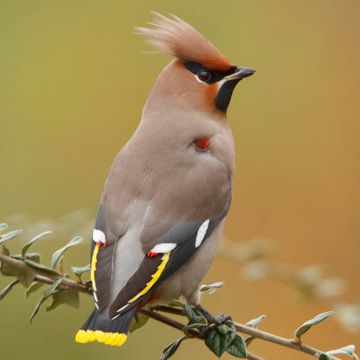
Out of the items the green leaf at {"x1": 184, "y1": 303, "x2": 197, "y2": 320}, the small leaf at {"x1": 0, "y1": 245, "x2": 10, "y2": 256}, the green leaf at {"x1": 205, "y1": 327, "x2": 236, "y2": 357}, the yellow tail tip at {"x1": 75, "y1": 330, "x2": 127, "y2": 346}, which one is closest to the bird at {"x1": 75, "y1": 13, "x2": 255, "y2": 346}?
the yellow tail tip at {"x1": 75, "y1": 330, "x2": 127, "y2": 346}

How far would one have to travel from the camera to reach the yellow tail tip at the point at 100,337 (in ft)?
10.2

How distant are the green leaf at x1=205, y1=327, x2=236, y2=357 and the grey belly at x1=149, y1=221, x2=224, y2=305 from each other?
0.47 meters

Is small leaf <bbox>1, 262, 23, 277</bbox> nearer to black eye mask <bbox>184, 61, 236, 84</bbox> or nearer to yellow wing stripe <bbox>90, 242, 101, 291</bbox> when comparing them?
yellow wing stripe <bbox>90, 242, 101, 291</bbox>

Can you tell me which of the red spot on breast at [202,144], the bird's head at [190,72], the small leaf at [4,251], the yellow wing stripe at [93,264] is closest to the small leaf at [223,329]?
the yellow wing stripe at [93,264]

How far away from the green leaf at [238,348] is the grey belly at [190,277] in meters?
0.57

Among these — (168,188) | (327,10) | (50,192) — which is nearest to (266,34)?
(327,10)

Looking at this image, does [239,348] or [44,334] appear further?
[44,334]

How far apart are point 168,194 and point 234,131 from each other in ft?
8.42

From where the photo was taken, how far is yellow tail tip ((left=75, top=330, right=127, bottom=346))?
10.2 feet

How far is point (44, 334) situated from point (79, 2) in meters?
2.50

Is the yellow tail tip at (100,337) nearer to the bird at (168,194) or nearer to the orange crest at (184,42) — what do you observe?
the bird at (168,194)

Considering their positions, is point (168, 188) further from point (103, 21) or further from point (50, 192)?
point (103, 21)

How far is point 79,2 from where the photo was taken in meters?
6.91

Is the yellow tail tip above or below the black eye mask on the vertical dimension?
below
